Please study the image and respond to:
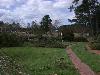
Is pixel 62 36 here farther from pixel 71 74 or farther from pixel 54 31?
pixel 71 74

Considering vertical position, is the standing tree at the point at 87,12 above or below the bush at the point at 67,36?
above

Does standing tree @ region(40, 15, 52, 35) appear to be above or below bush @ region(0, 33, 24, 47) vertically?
above

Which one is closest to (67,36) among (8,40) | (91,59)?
(8,40)

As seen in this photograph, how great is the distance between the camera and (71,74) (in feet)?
51.3

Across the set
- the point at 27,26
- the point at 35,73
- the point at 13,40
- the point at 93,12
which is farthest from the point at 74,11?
the point at 35,73

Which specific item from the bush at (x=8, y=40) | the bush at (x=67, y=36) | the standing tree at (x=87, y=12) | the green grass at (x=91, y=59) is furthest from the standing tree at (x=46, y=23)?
the green grass at (x=91, y=59)

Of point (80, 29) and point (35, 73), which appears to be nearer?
point (35, 73)

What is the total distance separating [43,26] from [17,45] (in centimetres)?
3762

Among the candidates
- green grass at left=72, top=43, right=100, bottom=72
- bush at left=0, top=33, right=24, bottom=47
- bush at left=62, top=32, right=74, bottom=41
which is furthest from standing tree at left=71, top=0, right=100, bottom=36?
green grass at left=72, top=43, right=100, bottom=72

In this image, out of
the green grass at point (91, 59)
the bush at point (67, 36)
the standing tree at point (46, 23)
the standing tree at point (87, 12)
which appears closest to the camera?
the green grass at point (91, 59)

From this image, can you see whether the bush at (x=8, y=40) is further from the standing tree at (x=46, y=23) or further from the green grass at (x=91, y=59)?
the standing tree at (x=46, y=23)

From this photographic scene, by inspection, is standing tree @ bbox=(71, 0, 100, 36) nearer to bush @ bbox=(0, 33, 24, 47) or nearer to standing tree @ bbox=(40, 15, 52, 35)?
standing tree @ bbox=(40, 15, 52, 35)

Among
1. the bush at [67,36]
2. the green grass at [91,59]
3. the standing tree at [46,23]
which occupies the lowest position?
the bush at [67,36]

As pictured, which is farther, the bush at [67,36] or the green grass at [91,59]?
the bush at [67,36]
